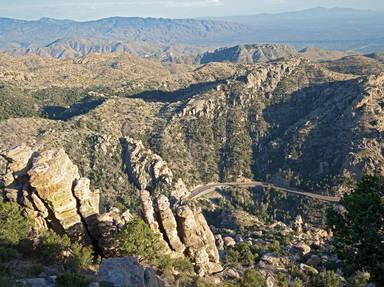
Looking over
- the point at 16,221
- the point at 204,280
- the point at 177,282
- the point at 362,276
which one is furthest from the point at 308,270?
the point at 16,221

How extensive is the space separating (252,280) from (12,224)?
25.2 m

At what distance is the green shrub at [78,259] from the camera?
132 ft

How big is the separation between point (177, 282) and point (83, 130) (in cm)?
13389

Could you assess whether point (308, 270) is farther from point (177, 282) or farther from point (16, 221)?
point (16, 221)

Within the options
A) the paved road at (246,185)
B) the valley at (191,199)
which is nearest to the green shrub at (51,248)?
the valley at (191,199)

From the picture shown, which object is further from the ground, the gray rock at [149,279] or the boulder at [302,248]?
the gray rock at [149,279]

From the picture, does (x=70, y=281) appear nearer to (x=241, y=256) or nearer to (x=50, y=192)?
(x=50, y=192)

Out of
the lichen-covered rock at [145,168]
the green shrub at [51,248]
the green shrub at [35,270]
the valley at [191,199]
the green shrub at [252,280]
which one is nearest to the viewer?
the green shrub at [35,270]

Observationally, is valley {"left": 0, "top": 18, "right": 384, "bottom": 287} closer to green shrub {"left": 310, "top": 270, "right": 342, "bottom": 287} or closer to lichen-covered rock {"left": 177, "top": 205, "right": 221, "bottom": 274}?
lichen-covered rock {"left": 177, "top": 205, "right": 221, "bottom": 274}

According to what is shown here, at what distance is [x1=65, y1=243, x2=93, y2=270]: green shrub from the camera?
4016cm

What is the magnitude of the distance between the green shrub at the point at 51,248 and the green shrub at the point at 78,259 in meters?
0.98

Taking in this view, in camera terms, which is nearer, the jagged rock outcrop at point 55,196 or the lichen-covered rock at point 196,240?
the jagged rock outcrop at point 55,196

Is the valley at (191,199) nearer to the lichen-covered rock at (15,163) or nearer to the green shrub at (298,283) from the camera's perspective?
the lichen-covered rock at (15,163)

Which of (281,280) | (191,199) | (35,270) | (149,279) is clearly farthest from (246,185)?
(149,279)
